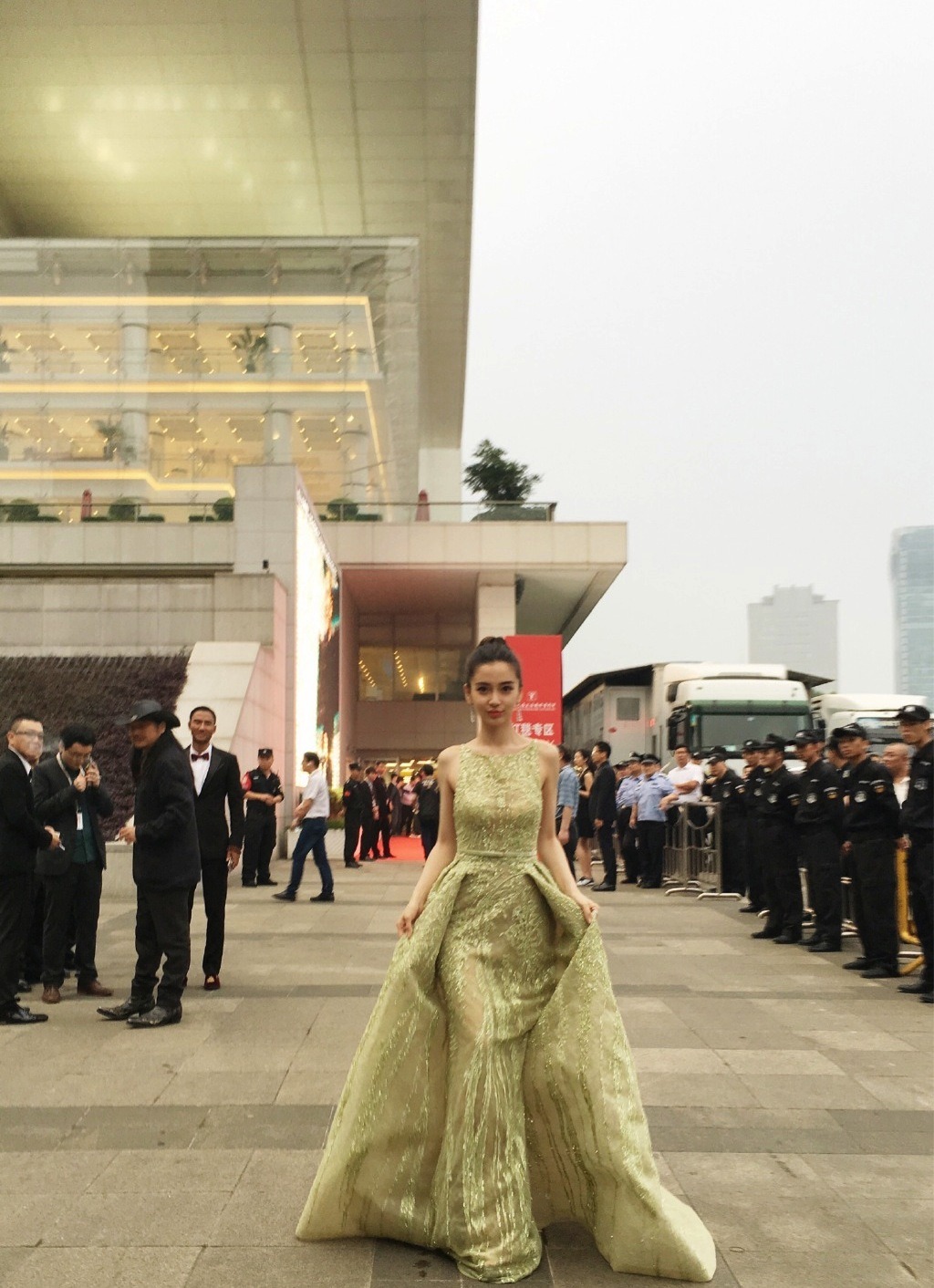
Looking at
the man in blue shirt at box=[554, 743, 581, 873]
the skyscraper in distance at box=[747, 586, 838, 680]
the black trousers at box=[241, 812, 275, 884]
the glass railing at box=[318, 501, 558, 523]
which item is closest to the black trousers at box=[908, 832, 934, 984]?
the man in blue shirt at box=[554, 743, 581, 873]

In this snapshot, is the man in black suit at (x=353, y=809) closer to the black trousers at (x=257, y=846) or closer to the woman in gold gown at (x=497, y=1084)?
the black trousers at (x=257, y=846)

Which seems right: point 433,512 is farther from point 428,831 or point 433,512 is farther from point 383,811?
point 428,831

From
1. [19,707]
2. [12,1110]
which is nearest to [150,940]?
[12,1110]

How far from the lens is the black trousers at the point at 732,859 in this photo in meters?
14.6

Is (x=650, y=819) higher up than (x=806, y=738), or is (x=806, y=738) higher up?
(x=806, y=738)

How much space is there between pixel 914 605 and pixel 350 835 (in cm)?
939

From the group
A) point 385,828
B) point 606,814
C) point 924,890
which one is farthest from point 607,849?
point 924,890

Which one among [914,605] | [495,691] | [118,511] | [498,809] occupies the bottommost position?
[498,809]

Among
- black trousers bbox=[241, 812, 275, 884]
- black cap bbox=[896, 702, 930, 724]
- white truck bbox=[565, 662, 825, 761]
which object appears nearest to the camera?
black cap bbox=[896, 702, 930, 724]

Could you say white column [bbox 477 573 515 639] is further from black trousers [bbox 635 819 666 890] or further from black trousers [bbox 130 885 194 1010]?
black trousers [bbox 130 885 194 1010]

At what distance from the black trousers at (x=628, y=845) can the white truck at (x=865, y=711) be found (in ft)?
21.6

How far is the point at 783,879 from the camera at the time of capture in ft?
34.3

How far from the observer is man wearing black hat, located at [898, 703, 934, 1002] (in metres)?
7.93

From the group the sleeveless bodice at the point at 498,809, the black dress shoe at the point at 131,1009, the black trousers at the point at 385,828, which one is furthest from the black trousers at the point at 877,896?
the black trousers at the point at 385,828
